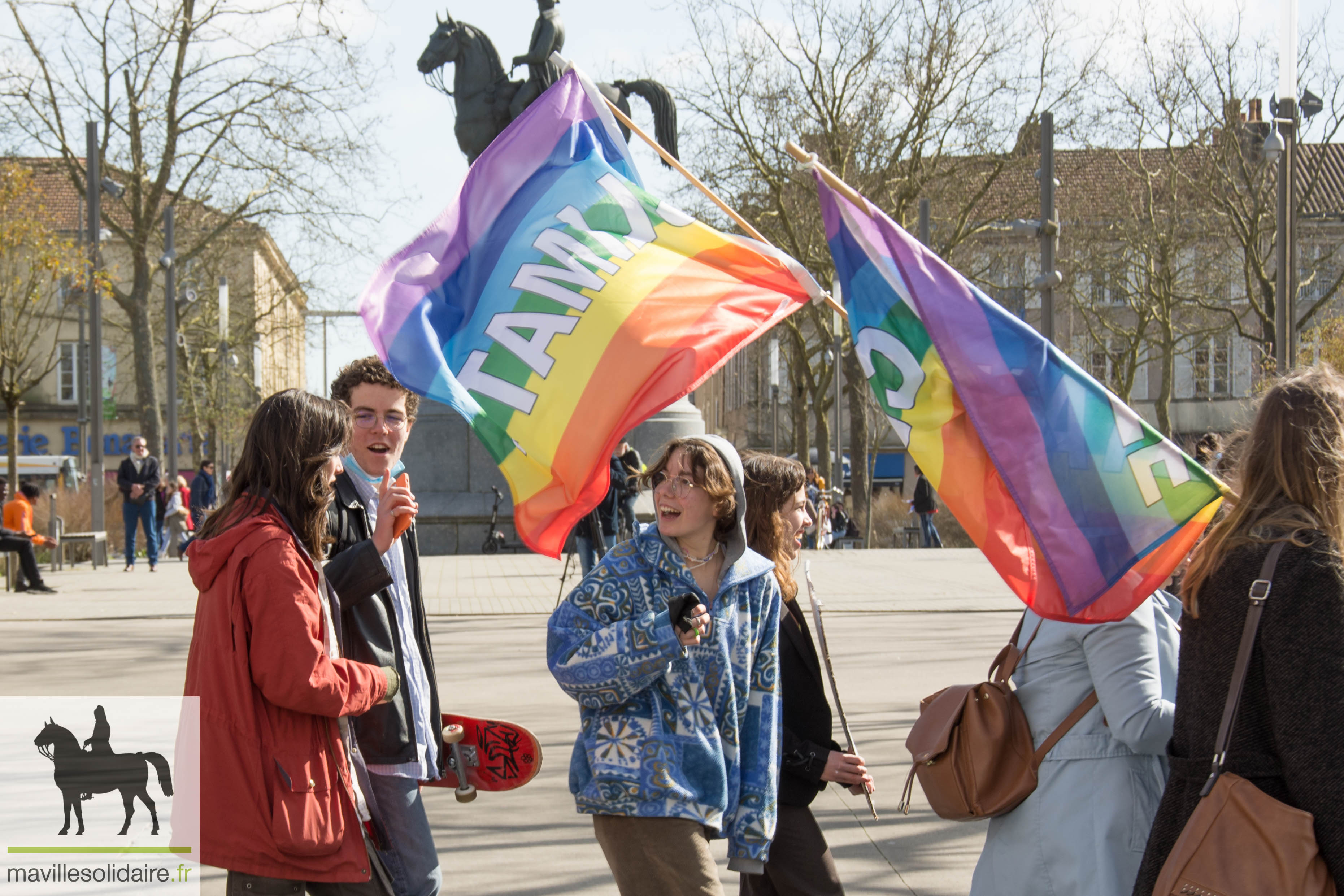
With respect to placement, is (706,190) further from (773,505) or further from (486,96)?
(486,96)

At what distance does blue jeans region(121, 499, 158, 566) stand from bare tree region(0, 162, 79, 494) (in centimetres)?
431

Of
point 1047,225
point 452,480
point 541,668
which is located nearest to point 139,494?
point 452,480

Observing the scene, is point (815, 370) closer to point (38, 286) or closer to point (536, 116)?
point (38, 286)

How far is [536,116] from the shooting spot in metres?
4.71

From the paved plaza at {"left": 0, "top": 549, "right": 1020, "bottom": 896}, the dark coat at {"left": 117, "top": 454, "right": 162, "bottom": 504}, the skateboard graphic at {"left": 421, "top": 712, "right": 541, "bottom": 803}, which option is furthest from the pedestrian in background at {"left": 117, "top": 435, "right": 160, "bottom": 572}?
the skateboard graphic at {"left": 421, "top": 712, "right": 541, "bottom": 803}

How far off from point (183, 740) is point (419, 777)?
27.2 inches

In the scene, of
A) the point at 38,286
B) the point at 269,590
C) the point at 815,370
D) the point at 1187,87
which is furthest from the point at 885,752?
the point at 815,370

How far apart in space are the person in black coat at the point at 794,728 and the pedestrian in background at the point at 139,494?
17825mm

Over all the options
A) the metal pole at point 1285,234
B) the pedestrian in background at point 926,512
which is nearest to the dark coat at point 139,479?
the pedestrian in background at point 926,512

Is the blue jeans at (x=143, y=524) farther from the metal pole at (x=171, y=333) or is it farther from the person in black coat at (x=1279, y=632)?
the person in black coat at (x=1279, y=632)

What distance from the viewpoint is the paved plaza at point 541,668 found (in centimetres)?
532

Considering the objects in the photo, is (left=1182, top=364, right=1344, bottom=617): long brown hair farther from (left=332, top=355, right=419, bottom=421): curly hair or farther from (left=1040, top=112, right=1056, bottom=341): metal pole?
(left=1040, top=112, right=1056, bottom=341): metal pole

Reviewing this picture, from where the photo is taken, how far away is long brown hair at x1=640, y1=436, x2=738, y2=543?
11.6ft

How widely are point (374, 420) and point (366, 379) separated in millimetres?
134
